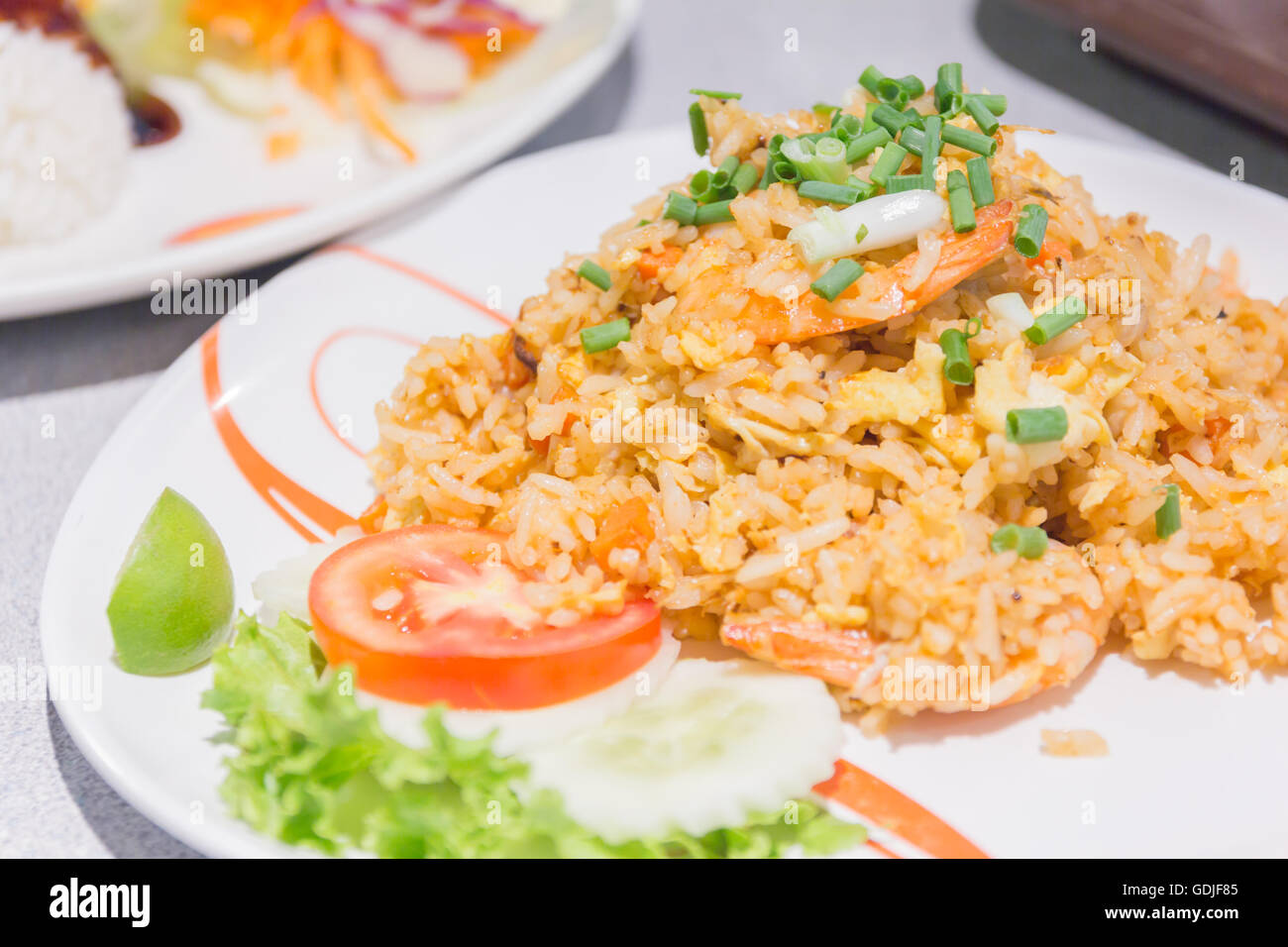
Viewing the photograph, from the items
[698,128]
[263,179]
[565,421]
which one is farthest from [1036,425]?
[263,179]

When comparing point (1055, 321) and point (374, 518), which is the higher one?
point (1055, 321)

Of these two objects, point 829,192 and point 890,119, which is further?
point 890,119

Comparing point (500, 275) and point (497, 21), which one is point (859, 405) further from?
point (497, 21)

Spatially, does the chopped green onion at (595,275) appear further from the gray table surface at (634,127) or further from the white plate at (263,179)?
the gray table surface at (634,127)

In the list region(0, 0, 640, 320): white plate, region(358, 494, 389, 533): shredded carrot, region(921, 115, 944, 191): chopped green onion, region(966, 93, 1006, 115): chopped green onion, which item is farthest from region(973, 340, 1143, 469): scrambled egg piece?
region(0, 0, 640, 320): white plate

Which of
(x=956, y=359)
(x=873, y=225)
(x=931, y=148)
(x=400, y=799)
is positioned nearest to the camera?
(x=400, y=799)

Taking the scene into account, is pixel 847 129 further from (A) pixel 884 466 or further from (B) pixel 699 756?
(B) pixel 699 756
